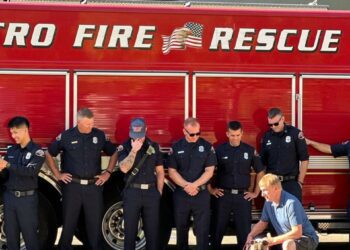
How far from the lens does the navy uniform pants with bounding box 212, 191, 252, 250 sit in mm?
7414

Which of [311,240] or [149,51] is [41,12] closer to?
[149,51]

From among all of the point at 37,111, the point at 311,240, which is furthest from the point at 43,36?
the point at 311,240

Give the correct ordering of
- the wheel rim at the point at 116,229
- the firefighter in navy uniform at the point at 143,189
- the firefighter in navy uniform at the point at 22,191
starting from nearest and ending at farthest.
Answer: the firefighter in navy uniform at the point at 22,191 → the firefighter in navy uniform at the point at 143,189 → the wheel rim at the point at 116,229

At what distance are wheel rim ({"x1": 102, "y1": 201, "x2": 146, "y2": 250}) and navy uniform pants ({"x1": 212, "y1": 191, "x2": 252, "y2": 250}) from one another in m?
0.96

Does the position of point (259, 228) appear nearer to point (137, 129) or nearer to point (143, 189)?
point (143, 189)

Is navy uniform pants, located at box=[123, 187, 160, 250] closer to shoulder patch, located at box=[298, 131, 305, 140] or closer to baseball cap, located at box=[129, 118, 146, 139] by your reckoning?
baseball cap, located at box=[129, 118, 146, 139]

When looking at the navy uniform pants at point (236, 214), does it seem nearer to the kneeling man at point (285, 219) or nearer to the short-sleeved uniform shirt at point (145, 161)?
the short-sleeved uniform shirt at point (145, 161)

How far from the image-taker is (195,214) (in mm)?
7332

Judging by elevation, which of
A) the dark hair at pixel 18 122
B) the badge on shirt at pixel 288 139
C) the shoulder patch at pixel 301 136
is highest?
the dark hair at pixel 18 122

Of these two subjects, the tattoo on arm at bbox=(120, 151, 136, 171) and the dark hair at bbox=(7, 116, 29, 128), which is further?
the tattoo on arm at bbox=(120, 151, 136, 171)

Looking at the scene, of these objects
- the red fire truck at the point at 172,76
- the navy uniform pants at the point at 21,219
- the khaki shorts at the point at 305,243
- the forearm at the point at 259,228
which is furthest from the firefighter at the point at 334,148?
the navy uniform pants at the point at 21,219

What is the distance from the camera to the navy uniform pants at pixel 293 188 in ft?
24.6

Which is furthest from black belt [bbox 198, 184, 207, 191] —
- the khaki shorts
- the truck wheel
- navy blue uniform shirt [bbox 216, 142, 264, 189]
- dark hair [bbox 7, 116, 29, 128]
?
dark hair [bbox 7, 116, 29, 128]

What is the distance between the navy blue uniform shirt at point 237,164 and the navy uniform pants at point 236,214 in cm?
14
